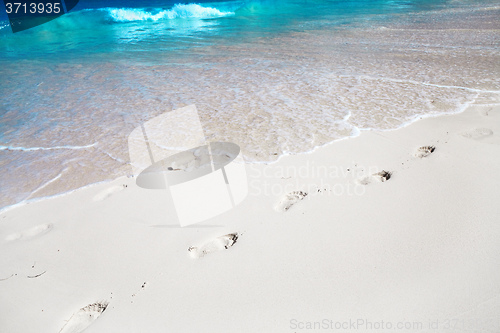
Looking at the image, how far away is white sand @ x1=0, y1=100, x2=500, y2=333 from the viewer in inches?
60.4

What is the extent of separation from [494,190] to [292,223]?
54.0 inches

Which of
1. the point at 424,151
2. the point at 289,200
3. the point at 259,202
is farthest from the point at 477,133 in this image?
the point at 259,202

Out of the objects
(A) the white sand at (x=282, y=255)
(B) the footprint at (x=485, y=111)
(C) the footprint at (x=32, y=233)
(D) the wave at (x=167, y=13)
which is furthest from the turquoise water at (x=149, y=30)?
(B) the footprint at (x=485, y=111)

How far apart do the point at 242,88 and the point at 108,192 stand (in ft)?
8.46

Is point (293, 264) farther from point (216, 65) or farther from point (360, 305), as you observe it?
point (216, 65)

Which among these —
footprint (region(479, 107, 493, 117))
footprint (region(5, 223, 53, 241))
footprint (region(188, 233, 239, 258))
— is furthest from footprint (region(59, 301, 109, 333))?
footprint (region(479, 107, 493, 117))

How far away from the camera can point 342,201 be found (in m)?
2.19

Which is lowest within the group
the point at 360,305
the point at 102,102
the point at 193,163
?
the point at 360,305

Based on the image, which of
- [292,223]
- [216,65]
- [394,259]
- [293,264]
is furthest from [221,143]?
[216,65]

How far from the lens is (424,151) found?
104 inches

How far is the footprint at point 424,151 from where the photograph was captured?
8.49 feet

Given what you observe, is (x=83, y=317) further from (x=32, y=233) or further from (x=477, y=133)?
(x=477, y=133)

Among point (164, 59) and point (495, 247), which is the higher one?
point (164, 59)

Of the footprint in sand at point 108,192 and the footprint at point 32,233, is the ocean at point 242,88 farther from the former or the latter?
the footprint at point 32,233
